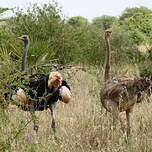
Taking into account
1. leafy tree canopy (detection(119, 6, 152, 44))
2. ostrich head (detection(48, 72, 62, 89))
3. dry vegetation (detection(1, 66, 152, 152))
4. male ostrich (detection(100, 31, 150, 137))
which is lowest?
dry vegetation (detection(1, 66, 152, 152))

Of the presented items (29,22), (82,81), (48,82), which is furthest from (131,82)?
(29,22)

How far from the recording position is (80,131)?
14.4ft

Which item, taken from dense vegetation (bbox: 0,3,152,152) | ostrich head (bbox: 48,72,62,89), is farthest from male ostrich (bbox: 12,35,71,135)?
dense vegetation (bbox: 0,3,152,152)

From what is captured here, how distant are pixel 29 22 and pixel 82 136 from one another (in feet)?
19.8

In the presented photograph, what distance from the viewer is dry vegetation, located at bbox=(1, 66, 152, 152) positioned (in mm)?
3561

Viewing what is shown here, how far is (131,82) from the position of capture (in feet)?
14.2

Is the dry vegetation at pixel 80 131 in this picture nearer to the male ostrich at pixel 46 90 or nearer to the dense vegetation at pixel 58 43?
the male ostrich at pixel 46 90

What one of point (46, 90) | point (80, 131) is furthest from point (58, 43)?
point (80, 131)

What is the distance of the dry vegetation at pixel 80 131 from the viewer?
3561mm

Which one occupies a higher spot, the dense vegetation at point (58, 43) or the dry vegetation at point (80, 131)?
the dense vegetation at point (58, 43)

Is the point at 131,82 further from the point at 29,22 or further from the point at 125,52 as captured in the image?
the point at 125,52

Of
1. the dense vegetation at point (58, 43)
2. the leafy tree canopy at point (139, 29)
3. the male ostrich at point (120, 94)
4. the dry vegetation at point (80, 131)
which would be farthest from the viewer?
the leafy tree canopy at point (139, 29)

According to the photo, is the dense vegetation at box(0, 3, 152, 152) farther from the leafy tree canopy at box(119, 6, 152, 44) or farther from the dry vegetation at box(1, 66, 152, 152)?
the leafy tree canopy at box(119, 6, 152, 44)

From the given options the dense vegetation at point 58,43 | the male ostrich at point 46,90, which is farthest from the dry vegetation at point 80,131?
the dense vegetation at point 58,43
